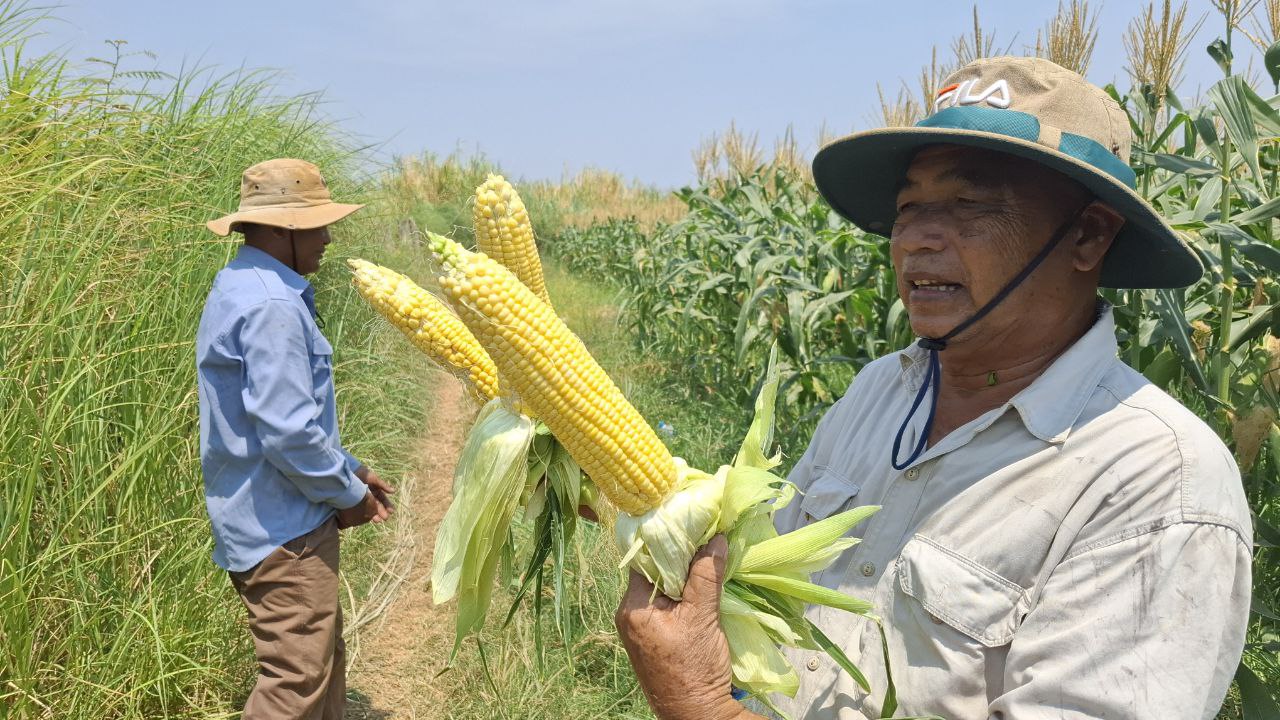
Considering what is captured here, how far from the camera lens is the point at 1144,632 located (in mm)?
1233

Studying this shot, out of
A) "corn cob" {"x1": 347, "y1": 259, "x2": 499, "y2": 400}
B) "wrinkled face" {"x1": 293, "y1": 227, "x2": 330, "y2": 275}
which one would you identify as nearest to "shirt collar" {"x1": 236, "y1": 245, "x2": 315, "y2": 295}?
"wrinkled face" {"x1": 293, "y1": 227, "x2": 330, "y2": 275}

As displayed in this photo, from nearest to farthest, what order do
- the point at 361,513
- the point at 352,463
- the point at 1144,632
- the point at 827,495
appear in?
the point at 1144,632
the point at 827,495
the point at 361,513
the point at 352,463

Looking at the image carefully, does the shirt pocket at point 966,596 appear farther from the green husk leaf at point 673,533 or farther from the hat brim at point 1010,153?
the hat brim at point 1010,153

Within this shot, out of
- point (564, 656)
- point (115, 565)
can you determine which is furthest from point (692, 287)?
point (115, 565)

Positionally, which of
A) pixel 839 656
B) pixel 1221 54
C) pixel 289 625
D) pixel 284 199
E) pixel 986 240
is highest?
pixel 1221 54

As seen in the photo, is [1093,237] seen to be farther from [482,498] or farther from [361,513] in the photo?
[361,513]

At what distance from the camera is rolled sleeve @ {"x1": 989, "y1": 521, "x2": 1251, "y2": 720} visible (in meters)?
1.21

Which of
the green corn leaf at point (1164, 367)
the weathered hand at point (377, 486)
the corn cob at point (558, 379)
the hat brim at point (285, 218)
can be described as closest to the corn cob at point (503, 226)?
the corn cob at point (558, 379)

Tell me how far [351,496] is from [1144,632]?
8.97ft

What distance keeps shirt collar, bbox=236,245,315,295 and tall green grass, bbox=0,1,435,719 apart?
0.48 meters

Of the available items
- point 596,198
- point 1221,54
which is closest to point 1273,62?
point 1221,54

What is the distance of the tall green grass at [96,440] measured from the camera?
9.12 ft

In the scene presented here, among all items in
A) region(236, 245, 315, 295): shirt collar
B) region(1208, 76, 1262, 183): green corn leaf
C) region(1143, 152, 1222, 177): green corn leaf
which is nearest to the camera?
region(1208, 76, 1262, 183): green corn leaf

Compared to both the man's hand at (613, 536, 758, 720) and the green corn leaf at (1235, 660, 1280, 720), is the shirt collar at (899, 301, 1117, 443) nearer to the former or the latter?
the man's hand at (613, 536, 758, 720)
